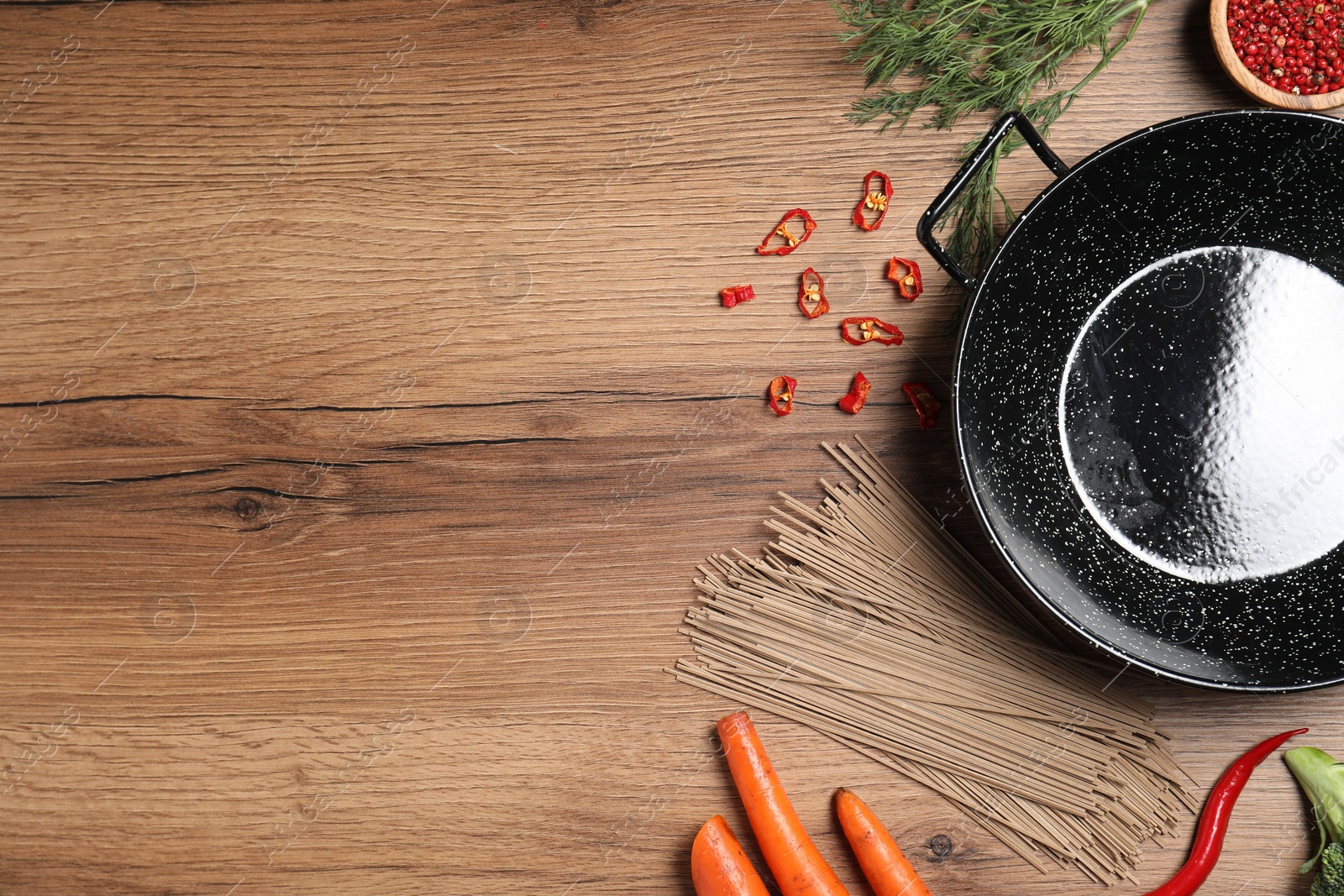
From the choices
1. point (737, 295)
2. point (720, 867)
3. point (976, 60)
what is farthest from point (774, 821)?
point (976, 60)

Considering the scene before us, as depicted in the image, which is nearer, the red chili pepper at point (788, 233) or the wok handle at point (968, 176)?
the wok handle at point (968, 176)

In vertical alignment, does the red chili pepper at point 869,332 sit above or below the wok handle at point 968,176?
below

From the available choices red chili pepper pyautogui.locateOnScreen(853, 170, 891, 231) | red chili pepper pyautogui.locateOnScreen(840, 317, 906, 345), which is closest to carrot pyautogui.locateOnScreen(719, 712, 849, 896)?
red chili pepper pyautogui.locateOnScreen(840, 317, 906, 345)

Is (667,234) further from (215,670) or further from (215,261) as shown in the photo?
(215,670)

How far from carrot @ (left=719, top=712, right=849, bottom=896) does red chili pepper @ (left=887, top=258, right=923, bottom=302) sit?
538mm

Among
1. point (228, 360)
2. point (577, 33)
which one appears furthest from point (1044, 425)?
point (228, 360)

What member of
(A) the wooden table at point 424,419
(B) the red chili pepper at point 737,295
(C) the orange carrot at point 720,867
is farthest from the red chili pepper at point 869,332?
Answer: (C) the orange carrot at point 720,867

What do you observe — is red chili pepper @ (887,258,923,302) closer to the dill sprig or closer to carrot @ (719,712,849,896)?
the dill sprig

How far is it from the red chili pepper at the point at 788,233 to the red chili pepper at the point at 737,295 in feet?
0.17

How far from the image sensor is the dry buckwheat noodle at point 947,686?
3.05 ft

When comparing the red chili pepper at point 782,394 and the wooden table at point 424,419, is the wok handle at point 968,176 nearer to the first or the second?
the wooden table at point 424,419

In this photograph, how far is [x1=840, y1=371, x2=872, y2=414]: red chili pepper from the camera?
3.13ft

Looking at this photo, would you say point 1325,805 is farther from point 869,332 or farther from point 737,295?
point 737,295

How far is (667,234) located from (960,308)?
0.37 metres
